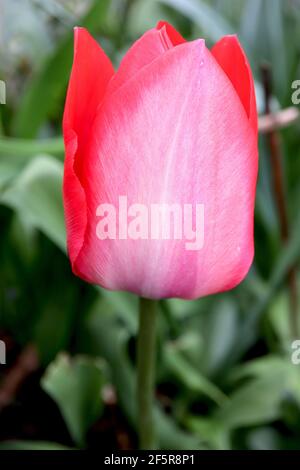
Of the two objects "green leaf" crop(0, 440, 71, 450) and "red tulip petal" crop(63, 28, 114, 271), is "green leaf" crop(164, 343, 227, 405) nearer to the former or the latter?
"green leaf" crop(0, 440, 71, 450)

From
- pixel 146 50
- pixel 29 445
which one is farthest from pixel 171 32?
pixel 29 445

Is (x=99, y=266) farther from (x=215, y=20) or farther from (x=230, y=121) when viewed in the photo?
(x=215, y=20)

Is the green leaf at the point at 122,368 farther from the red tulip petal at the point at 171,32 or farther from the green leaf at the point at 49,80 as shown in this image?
the red tulip petal at the point at 171,32

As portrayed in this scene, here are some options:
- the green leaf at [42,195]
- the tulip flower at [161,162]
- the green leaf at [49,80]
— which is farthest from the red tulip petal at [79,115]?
the green leaf at [49,80]

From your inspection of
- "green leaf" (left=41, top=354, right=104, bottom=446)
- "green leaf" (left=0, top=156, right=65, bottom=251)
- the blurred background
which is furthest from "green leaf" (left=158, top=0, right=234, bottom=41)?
"green leaf" (left=41, top=354, right=104, bottom=446)

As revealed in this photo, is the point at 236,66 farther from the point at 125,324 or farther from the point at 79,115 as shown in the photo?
Answer: the point at 125,324
